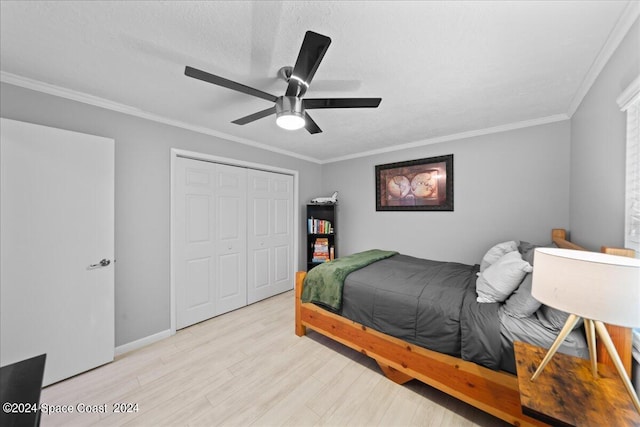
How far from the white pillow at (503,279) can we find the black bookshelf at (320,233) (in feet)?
8.60

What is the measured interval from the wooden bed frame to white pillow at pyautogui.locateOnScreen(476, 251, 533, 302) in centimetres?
45

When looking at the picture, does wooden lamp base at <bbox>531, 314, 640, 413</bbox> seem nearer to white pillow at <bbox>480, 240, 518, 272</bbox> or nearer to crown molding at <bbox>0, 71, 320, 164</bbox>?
white pillow at <bbox>480, 240, 518, 272</bbox>

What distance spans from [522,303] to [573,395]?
56 cm

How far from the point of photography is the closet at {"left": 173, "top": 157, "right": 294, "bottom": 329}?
9.08ft

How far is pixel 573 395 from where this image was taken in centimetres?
98

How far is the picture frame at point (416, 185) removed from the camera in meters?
3.22

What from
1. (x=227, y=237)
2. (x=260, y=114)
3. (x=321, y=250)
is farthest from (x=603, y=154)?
(x=227, y=237)

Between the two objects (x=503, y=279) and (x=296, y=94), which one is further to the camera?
(x=503, y=279)

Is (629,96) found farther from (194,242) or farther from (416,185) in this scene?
(194,242)

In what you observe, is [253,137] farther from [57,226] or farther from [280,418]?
[280,418]

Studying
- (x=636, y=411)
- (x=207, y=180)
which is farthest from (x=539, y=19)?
(x=207, y=180)

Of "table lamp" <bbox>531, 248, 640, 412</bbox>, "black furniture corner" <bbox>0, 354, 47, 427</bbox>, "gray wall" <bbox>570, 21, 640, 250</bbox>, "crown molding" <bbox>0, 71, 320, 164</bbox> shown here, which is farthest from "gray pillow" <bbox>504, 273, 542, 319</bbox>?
"crown molding" <bbox>0, 71, 320, 164</bbox>

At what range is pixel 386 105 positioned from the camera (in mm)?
2262

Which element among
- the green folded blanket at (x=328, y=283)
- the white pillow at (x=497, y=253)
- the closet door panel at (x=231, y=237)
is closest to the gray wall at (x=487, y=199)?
the white pillow at (x=497, y=253)
